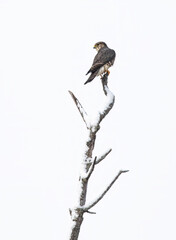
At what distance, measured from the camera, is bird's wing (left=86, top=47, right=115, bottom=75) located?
9555 mm

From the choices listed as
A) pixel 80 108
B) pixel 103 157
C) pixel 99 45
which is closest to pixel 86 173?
pixel 103 157

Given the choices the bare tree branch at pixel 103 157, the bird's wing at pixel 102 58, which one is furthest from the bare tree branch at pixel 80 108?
the bird's wing at pixel 102 58

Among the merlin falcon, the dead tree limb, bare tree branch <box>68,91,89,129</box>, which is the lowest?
the dead tree limb

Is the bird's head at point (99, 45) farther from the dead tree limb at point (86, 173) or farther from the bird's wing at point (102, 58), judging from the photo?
the dead tree limb at point (86, 173)

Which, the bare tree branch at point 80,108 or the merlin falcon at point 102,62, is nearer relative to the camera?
the bare tree branch at point 80,108

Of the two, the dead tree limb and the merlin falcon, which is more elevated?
the merlin falcon

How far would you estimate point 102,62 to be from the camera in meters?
9.87

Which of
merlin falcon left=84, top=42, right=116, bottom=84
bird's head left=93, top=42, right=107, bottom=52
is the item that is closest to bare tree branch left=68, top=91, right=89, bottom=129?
merlin falcon left=84, top=42, right=116, bottom=84

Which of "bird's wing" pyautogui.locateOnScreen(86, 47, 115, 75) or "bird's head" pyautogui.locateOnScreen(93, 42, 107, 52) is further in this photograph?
"bird's head" pyautogui.locateOnScreen(93, 42, 107, 52)

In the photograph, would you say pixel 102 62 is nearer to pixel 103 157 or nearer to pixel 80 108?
pixel 80 108

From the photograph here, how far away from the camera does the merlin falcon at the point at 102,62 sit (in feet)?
30.4

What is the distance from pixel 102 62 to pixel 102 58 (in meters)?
0.25

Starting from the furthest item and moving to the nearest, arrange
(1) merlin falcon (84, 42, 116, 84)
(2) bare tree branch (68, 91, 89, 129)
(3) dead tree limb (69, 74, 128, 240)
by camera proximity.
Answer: (1) merlin falcon (84, 42, 116, 84), (2) bare tree branch (68, 91, 89, 129), (3) dead tree limb (69, 74, 128, 240)

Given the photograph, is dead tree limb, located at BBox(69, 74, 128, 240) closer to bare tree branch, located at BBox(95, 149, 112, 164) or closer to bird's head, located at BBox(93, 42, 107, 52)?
bare tree branch, located at BBox(95, 149, 112, 164)
